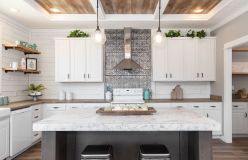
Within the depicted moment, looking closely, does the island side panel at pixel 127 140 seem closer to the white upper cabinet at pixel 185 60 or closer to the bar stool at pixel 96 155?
the bar stool at pixel 96 155

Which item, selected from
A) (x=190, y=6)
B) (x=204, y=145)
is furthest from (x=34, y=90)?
(x=204, y=145)

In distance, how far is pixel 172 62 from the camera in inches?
203

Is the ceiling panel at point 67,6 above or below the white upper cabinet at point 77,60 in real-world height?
above

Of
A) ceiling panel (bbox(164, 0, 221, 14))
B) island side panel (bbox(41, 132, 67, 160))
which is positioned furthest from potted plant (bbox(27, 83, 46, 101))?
ceiling panel (bbox(164, 0, 221, 14))

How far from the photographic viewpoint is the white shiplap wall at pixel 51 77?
5.51m

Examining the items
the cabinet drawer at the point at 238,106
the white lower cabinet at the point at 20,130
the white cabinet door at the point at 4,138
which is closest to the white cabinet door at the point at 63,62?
the white lower cabinet at the point at 20,130

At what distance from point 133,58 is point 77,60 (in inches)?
57.0

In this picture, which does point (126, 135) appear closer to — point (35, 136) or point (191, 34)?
point (35, 136)

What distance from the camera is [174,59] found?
203 inches

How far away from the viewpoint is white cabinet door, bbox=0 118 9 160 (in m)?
3.29

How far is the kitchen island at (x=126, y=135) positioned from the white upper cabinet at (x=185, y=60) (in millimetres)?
2705

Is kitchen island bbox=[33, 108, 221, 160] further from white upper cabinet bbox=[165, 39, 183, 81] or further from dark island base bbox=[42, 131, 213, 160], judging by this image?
white upper cabinet bbox=[165, 39, 183, 81]

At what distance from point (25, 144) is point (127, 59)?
9.34 feet

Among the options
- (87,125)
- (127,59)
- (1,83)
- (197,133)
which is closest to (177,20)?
(127,59)
